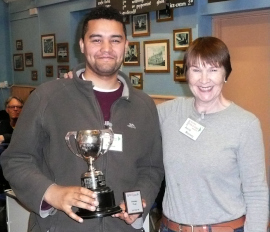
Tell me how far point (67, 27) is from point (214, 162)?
629cm

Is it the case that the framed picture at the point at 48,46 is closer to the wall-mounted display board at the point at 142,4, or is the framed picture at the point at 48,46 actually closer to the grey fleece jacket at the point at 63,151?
the wall-mounted display board at the point at 142,4

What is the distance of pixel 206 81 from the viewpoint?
1.78 metres

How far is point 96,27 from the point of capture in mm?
1847

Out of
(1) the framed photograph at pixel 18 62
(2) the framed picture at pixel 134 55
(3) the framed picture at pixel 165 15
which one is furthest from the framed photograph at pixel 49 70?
(3) the framed picture at pixel 165 15

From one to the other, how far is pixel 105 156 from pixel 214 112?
1.71 feet

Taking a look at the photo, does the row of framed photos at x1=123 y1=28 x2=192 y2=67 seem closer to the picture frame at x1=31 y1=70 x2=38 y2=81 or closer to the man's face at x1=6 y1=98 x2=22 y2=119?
the man's face at x1=6 y1=98 x2=22 y2=119

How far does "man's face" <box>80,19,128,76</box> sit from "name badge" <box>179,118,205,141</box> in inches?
15.9

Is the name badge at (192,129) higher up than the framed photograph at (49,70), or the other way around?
the name badge at (192,129)

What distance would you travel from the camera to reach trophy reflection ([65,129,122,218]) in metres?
1.65

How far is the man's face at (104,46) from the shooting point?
71.6 inches

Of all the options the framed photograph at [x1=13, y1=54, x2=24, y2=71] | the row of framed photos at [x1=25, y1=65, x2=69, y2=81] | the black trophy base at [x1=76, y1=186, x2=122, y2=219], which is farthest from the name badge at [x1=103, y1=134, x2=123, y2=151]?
the framed photograph at [x1=13, y1=54, x2=24, y2=71]

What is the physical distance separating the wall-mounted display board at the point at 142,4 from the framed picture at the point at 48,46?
2.07m

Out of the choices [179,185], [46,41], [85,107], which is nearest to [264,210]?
[179,185]

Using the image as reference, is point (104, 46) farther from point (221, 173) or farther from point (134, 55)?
point (134, 55)
